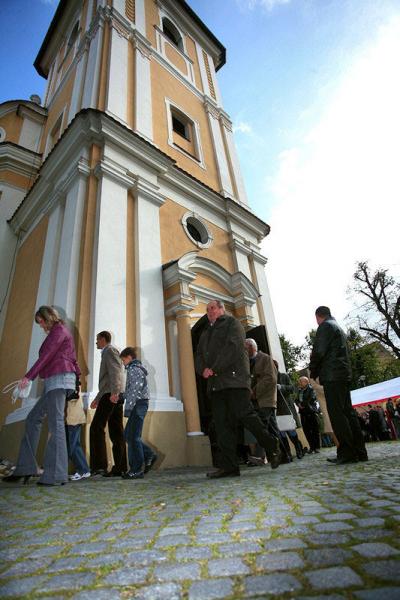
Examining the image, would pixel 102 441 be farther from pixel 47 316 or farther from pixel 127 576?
pixel 127 576

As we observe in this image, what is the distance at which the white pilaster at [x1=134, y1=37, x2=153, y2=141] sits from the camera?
907 centimetres

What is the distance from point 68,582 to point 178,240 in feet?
25.4

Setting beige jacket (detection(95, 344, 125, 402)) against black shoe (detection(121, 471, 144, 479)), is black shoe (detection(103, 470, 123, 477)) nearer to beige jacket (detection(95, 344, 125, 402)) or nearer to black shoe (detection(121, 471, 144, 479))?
black shoe (detection(121, 471, 144, 479))

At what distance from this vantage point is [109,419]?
4547 millimetres

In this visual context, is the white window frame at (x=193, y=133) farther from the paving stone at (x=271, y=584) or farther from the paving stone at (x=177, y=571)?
the paving stone at (x=271, y=584)

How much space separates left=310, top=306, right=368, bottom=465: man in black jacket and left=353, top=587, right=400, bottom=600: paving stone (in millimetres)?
3150

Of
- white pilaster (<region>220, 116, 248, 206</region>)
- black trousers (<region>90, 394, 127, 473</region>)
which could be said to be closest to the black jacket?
black trousers (<region>90, 394, 127, 473</region>)

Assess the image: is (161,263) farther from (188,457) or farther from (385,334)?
(385,334)

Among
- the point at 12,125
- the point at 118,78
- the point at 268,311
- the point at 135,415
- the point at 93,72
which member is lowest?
the point at 135,415

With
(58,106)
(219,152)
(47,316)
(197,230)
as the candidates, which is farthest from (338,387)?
(58,106)

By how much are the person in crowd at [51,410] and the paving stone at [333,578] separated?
118 inches

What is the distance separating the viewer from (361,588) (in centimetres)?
92

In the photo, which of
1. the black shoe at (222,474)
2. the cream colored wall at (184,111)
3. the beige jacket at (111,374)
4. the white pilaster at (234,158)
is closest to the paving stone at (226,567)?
the black shoe at (222,474)

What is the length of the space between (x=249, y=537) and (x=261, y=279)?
965cm
